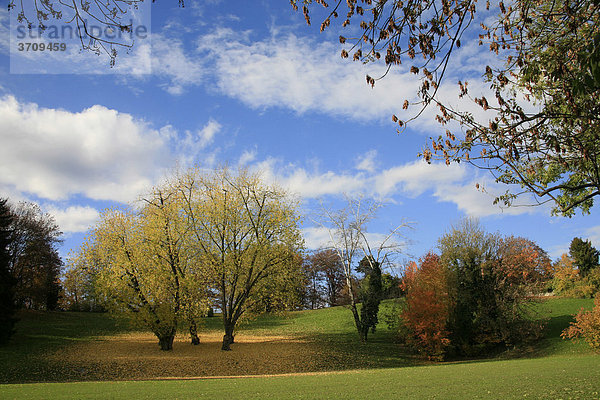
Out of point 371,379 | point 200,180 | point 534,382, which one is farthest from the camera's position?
point 200,180

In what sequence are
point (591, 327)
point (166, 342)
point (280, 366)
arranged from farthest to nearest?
point (166, 342)
point (591, 327)
point (280, 366)

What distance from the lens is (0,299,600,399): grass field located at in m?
12.1

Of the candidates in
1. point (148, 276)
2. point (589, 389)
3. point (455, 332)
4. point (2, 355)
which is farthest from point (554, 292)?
point (2, 355)

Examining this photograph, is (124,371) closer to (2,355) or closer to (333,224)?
(2,355)

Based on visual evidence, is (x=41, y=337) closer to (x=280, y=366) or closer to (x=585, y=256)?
(x=280, y=366)

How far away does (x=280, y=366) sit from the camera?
69.8ft

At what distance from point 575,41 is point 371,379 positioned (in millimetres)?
13290

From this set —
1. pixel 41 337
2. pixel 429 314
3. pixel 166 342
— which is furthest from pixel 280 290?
pixel 41 337

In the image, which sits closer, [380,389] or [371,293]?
[380,389]

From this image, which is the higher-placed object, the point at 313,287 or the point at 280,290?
the point at 280,290

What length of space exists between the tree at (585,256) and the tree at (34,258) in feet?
181

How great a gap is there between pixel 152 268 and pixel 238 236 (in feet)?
17.9

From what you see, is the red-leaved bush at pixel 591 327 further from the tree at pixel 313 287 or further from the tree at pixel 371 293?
the tree at pixel 313 287

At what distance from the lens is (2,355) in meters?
21.0
